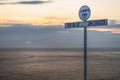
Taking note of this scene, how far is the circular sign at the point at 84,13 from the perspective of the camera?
13.4 m

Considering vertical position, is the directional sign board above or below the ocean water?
above

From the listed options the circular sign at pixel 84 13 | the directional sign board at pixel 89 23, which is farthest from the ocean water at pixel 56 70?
the circular sign at pixel 84 13

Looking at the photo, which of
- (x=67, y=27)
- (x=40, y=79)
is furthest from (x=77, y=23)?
(x=40, y=79)

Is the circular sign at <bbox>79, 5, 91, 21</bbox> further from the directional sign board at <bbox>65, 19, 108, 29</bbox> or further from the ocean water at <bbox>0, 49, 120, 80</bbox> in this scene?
the ocean water at <bbox>0, 49, 120, 80</bbox>

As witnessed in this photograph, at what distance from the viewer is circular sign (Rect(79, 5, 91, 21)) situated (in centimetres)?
1335

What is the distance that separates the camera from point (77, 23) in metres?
14.1

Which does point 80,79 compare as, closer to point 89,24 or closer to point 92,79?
point 92,79

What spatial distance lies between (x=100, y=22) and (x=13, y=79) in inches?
974

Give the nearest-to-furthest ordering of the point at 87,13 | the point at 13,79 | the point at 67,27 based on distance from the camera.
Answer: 1. the point at 87,13
2. the point at 67,27
3. the point at 13,79

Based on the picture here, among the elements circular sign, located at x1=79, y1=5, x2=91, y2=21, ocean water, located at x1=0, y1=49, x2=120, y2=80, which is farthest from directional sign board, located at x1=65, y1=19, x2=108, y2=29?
ocean water, located at x1=0, y1=49, x2=120, y2=80

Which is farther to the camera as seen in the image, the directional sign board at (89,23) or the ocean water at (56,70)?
the ocean water at (56,70)

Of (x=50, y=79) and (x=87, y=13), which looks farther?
(x=50, y=79)

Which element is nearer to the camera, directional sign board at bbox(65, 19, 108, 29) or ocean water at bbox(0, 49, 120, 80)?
directional sign board at bbox(65, 19, 108, 29)

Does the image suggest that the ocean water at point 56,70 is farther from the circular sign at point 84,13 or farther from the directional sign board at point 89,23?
the circular sign at point 84,13
